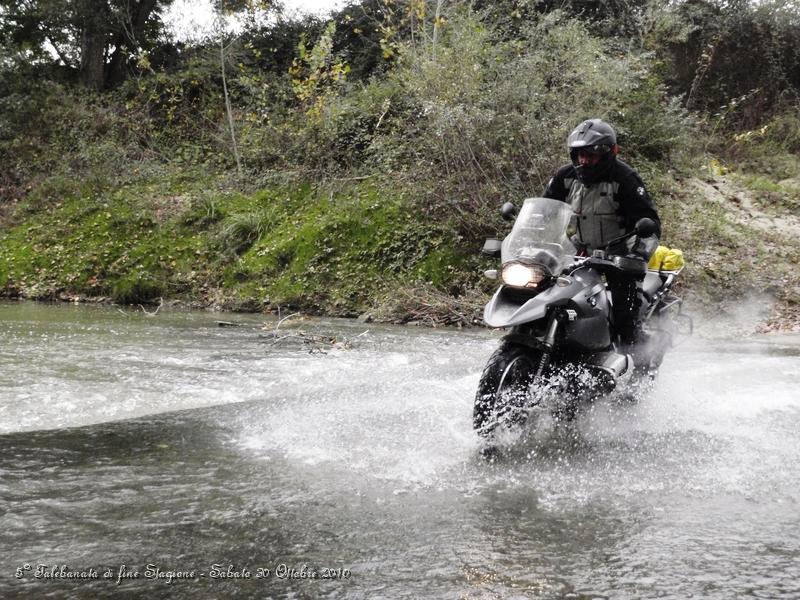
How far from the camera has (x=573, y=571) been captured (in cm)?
300

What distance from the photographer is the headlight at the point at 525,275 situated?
191 inches

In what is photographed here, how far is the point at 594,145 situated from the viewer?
17.3ft

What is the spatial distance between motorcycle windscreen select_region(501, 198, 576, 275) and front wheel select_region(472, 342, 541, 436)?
2.03 ft

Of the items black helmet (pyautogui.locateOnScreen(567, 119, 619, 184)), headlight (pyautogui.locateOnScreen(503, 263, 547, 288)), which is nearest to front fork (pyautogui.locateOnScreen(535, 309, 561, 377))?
headlight (pyautogui.locateOnScreen(503, 263, 547, 288))

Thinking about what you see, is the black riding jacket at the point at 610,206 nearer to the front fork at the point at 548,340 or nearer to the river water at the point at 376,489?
the front fork at the point at 548,340

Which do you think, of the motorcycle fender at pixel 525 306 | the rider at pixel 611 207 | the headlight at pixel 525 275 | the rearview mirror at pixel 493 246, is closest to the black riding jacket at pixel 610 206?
the rider at pixel 611 207

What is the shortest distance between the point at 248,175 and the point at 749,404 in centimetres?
1410

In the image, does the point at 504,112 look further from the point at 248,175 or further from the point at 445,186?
the point at 248,175

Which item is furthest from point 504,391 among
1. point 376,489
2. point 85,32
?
point 85,32

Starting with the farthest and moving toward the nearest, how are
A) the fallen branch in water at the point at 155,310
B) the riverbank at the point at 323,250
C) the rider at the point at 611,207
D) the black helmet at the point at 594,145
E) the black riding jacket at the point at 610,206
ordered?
the fallen branch in water at the point at 155,310 → the riverbank at the point at 323,250 → the black riding jacket at the point at 610,206 → the rider at the point at 611,207 → the black helmet at the point at 594,145

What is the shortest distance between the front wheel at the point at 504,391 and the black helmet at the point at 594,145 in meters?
1.45

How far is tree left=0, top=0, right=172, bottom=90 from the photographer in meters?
21.8

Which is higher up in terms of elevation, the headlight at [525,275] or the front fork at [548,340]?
the headlight at [525,275]

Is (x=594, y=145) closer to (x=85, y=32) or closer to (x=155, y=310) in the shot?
(x=155, y=310)
